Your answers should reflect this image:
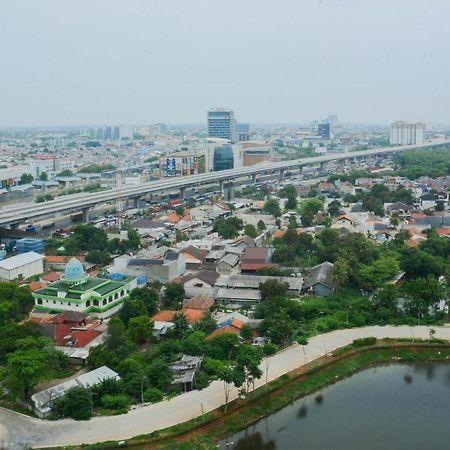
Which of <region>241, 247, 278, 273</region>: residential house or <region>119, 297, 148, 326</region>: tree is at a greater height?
<region>241, 247, 278, 273</region>: residential house

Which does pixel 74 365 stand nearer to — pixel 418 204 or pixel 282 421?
pixel 282 421

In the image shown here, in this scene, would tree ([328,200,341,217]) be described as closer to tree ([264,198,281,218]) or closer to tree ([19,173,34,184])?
tree ([264,198,281,218])

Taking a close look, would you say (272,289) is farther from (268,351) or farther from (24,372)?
(24,372)

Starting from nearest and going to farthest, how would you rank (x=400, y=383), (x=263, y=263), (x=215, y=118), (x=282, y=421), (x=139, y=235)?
(x=282, y=421) < (x=400, y=383) < (x=263, y=263) < (x=139, y=235) < (x=215, y=118)

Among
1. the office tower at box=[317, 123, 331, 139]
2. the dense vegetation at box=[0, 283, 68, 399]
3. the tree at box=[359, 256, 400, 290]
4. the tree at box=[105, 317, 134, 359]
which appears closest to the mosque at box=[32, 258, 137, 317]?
the dense vegetation at box=[0, 283, 68, 399]

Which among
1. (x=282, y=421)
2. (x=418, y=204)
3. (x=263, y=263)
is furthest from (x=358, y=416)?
(x=418, y=204)

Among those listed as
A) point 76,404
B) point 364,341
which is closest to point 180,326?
point 76,404
